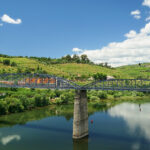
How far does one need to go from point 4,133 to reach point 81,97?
22483 mm

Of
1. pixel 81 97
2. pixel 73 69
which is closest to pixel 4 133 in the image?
pixel 81 97

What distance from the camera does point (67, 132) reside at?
45062 millimetres

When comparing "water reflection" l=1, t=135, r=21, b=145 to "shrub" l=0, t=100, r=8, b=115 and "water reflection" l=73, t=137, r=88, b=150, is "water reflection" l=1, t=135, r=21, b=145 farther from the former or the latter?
"shrub" l=0, t=100, r=8, b=115

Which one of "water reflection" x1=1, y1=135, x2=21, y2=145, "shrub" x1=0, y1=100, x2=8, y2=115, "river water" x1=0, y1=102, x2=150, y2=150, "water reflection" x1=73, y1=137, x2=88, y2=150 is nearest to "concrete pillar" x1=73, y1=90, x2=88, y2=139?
"water reflection" x1=73, y1=137, x2=88, y2=150

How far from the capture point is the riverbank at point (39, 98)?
66.6 metres

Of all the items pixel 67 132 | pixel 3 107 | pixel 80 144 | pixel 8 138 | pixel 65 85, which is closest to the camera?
pixel 80 144

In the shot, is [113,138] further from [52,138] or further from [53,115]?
[53,115]

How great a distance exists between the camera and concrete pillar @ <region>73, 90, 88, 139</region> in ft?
133

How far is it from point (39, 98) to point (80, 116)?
4069 cm

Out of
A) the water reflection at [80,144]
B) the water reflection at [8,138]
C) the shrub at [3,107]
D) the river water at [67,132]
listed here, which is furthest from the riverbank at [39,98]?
the water reflection at [80,144]

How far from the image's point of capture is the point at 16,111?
66500mm

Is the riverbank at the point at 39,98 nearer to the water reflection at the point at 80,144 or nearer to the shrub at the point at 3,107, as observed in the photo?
the shrub at the point at 3,107

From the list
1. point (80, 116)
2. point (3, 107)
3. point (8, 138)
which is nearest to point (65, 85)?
point (3, 107)

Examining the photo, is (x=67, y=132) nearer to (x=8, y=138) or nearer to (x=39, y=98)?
(x=8, y=138)
